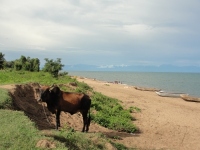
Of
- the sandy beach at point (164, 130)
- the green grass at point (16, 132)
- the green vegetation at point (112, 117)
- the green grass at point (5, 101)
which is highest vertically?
the green grass at point (5, 101)

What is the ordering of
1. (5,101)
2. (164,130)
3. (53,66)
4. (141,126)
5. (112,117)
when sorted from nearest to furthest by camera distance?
(5,101) < (164,130) < (112,117) < (141,126) < (53,66)

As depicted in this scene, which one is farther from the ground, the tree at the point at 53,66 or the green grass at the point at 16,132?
the tree at the point at 53,66

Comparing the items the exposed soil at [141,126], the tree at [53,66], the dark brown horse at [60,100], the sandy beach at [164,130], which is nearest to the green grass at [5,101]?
the exposed soil at [141,126]

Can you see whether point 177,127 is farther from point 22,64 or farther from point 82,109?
point 22,64

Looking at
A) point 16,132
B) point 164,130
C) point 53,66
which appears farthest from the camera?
point 53,66

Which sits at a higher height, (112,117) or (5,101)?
(5,101)

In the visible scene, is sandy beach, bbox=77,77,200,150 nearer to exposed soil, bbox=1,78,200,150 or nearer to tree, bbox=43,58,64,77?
exposed soil, bbox=1,78,200,150

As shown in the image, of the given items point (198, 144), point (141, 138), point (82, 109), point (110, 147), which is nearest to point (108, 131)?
point (141, 138)

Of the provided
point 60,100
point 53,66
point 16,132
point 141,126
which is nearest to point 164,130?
point 141,126

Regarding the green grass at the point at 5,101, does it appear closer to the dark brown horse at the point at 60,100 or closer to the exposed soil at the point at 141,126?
the exposed soil at the point at 141,126

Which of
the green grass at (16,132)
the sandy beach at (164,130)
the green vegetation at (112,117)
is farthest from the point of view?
the green vegetation at (112,117)

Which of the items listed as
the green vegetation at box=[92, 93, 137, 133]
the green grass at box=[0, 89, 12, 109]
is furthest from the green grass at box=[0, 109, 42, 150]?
the green vegetation at box=[92, 93, 137, 133]

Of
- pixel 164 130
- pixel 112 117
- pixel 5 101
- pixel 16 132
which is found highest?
pixel 5 101

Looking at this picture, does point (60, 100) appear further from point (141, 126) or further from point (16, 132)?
point (141, 126)
